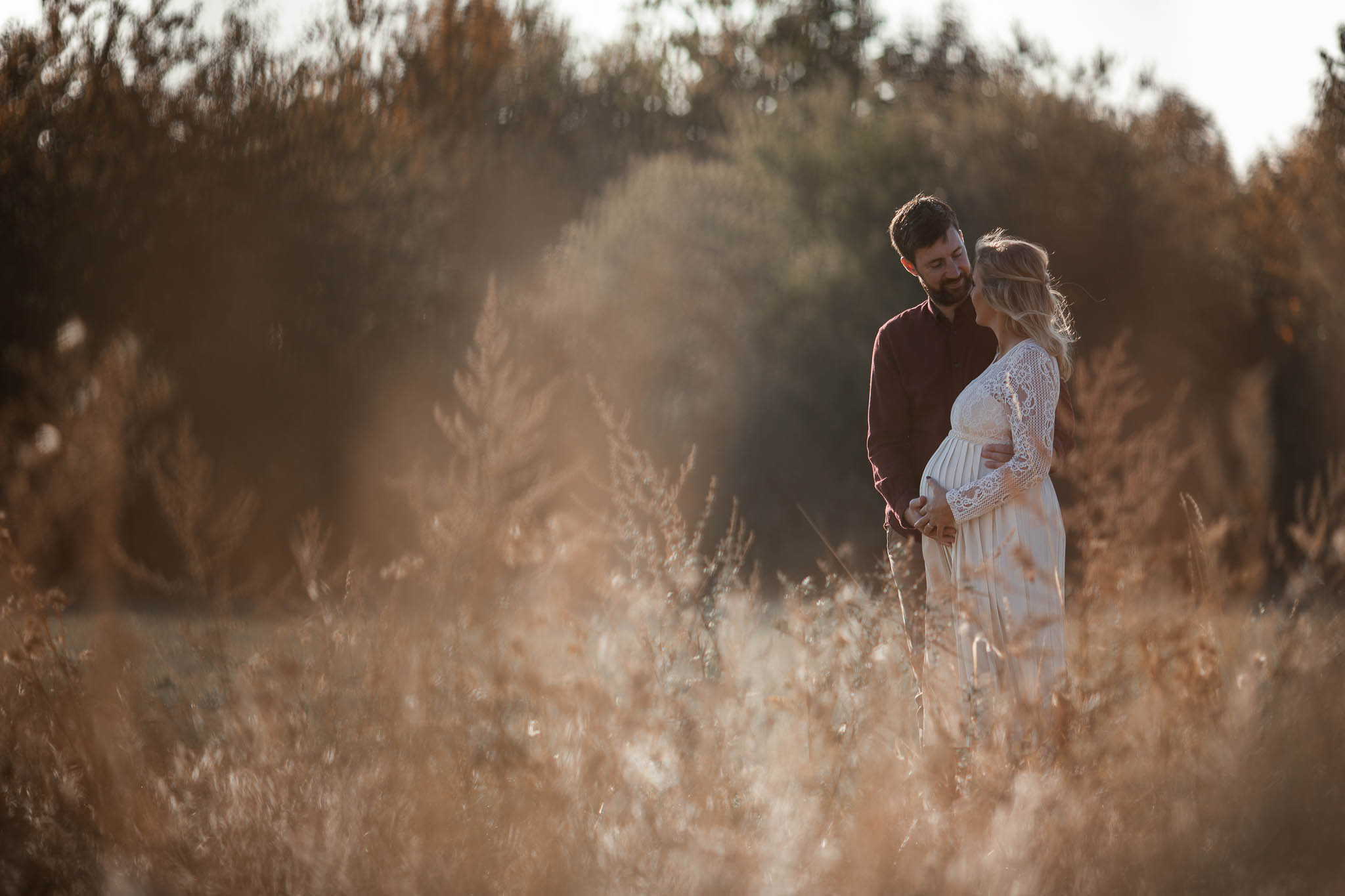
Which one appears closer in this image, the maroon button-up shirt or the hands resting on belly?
the hands resting on belly

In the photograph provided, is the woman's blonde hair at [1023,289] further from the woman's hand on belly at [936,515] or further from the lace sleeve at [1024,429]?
the woman's hand on belly at [936,515]

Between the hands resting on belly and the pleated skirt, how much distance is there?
0.03 m

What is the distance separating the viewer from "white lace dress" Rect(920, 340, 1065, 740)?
2.56 m

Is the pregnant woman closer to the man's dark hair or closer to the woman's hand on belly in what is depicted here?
the woman's hand on belly

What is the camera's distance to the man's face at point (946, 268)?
3.49 m

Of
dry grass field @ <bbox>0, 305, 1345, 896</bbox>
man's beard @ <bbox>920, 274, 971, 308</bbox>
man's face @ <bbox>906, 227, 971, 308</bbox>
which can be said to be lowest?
dry grass field @ <bbox>0, 305, 1345, 896</bbox>

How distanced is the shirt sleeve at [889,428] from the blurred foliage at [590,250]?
13.3 ft

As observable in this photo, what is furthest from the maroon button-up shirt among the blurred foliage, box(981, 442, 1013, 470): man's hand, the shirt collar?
the blurred foliage

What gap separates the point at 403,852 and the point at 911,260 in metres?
2.28

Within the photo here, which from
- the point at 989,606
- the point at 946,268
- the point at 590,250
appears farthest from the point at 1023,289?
the point at 590,250

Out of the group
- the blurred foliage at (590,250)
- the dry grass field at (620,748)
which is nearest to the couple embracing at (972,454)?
the dry grass field at (620,748)

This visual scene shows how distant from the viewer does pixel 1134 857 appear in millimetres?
2438

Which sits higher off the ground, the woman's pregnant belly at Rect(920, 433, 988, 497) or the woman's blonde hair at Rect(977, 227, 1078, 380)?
the woman's blonde hair at Rect(977, 227, 1078, 380)

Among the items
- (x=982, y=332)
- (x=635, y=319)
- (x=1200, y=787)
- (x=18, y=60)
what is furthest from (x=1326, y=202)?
(x=18, y=60)
